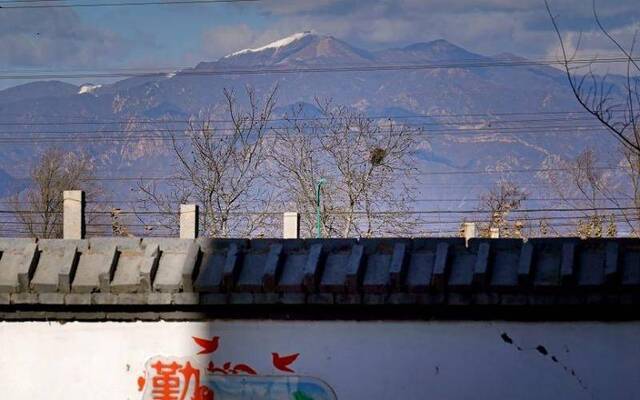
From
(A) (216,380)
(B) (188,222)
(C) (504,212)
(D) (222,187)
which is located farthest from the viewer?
(D) (222,187)

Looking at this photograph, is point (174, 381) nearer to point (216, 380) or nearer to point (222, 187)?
point (216, 380)

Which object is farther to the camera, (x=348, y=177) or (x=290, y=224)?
(x=348, y=177)

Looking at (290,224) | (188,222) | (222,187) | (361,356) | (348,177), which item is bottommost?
(361,356)

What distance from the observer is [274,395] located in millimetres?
9477

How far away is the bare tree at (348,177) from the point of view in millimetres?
53156

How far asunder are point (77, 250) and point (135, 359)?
1036 millimetres

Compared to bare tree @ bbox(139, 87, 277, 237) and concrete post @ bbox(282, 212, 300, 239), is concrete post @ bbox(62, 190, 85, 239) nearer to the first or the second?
concrete post @ bbox(282, 212, 300, 239)

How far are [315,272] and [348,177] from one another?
153 ft

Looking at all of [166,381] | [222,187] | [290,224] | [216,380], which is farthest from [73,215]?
[222,187]

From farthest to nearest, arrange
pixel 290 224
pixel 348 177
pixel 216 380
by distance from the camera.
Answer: pixel 348 177, pixel 290 224, pixel 216 380

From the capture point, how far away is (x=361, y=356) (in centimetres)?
938

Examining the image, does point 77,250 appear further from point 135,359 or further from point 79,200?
point 79,200

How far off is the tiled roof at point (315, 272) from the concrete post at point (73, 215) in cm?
1381

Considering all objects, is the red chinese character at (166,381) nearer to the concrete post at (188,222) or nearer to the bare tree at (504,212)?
the concrete post at (188,222)
